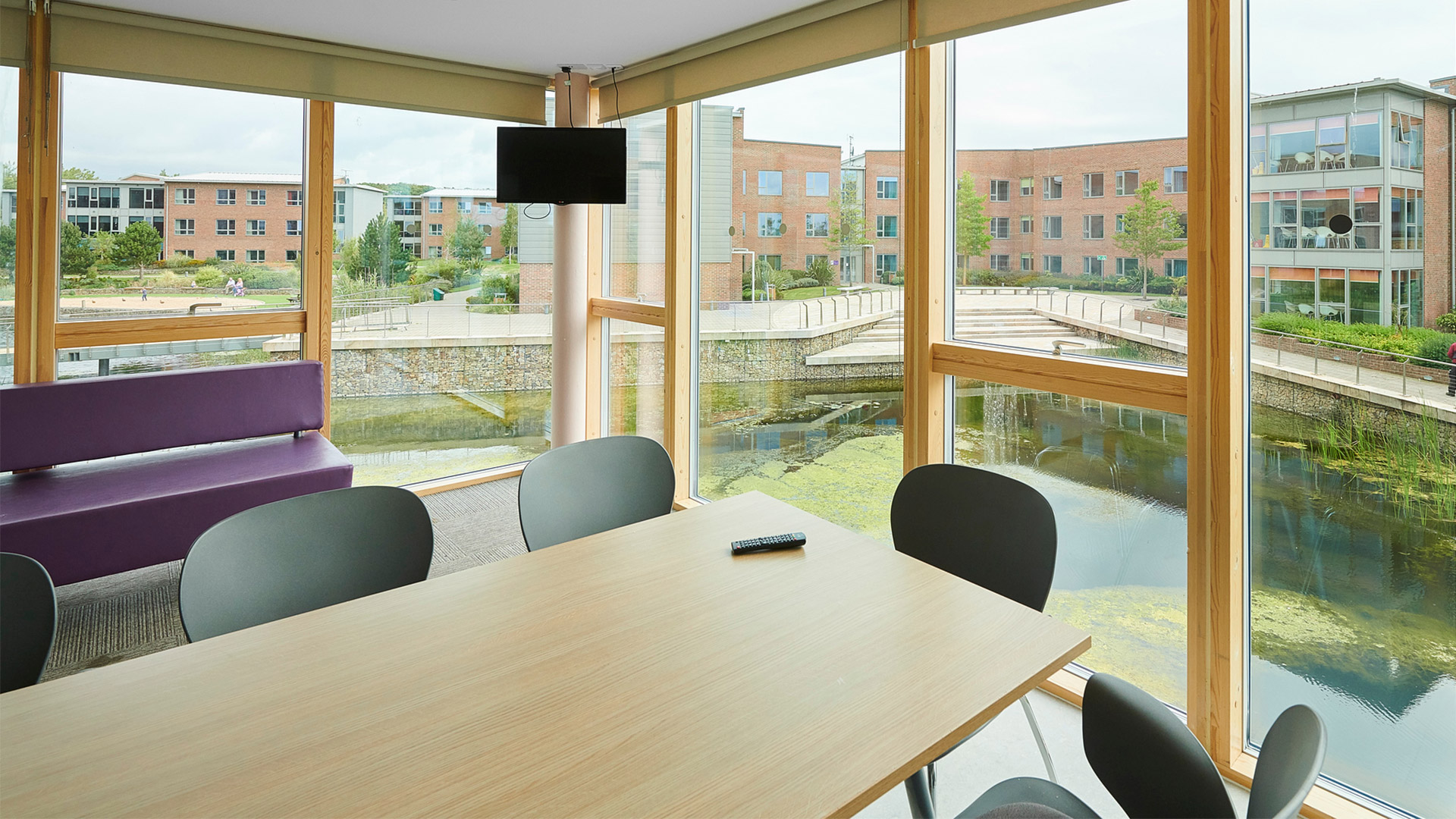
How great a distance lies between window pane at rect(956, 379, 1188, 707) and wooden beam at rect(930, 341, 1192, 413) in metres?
0.07

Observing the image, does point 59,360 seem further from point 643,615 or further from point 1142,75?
point 1142,75

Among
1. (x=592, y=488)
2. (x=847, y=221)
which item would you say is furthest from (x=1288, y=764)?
(x=847, y=221)

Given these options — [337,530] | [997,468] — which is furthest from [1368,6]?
[337,530]

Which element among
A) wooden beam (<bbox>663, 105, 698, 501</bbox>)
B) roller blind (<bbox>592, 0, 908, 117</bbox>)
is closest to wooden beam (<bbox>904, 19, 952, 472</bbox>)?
roller blind (<bbox>592, 0, 908, 117</bbox>)

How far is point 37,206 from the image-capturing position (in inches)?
149

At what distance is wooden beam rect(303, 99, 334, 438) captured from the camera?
181 inches

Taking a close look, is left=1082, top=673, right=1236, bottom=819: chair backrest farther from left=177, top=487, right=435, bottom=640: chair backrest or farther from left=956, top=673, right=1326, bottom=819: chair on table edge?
left=177, top=487, right=435, bottom=640: chair backrest

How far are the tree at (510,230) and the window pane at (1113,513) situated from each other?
3707 millimetres

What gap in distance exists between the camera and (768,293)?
427 centimetres

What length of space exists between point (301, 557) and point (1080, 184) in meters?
2.90

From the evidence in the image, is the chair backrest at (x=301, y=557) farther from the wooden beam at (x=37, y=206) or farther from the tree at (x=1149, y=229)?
the wooden beam at (x=37, y=206)

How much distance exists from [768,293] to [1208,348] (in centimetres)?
236

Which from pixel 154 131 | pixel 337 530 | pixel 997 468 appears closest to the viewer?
pixel 337 530

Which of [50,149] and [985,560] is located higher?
[50,149]
